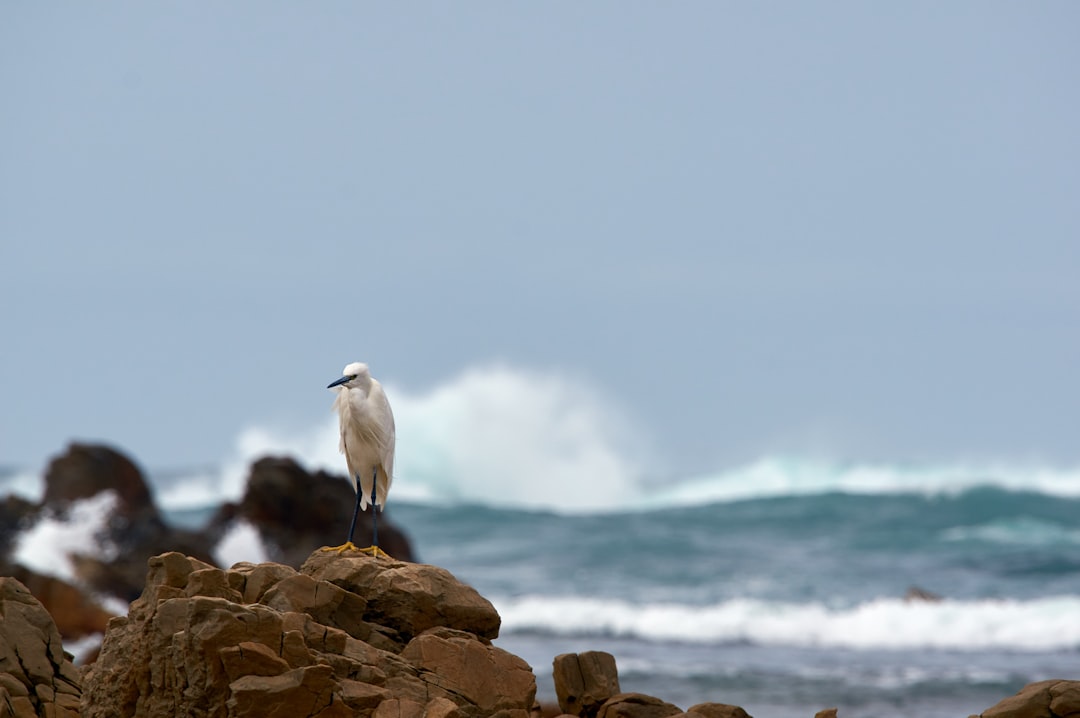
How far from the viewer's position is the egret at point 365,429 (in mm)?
7887

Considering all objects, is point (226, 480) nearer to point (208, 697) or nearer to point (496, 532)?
point (496, 532)

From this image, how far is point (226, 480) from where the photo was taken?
44.4m

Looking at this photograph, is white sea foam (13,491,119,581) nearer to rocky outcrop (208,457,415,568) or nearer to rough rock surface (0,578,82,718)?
rocky outcrop (208,457,415,568)

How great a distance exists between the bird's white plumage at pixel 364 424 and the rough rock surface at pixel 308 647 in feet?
2.89

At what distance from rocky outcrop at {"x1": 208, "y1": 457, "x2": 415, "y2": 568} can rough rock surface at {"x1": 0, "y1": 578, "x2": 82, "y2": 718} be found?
26.0 ft

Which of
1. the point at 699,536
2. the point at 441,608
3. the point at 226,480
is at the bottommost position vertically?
the point at 441,608

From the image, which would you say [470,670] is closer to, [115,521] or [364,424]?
[364,424]

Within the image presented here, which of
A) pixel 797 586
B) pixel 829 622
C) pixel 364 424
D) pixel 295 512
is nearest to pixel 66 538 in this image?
pixel 295 512

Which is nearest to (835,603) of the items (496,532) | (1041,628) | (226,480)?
(1041,628)

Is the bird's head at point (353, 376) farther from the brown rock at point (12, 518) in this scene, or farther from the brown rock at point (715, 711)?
the brown rock at point (12, 518)

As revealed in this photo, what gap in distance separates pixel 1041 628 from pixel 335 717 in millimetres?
13957

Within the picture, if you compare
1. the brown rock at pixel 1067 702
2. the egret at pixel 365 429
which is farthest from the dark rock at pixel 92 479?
the brown rock at pixel 1067 702

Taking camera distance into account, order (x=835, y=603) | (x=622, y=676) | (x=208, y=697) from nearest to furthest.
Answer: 1. (x=208, y=697)
2. (x=622, y=676)
3. (x=835, y=603)

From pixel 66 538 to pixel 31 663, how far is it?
8.91m
